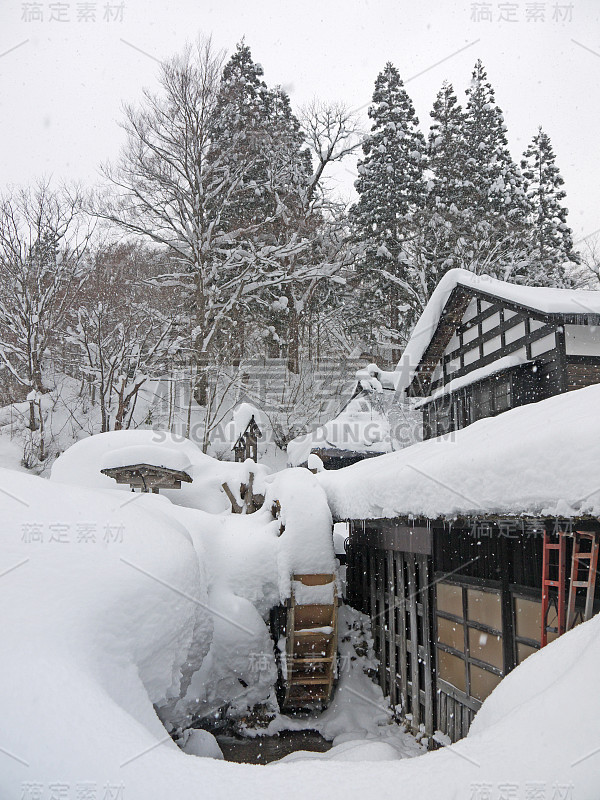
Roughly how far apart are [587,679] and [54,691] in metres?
2.62

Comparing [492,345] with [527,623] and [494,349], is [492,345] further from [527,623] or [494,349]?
[527,623]

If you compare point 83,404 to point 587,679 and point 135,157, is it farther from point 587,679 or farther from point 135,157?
point 587,679

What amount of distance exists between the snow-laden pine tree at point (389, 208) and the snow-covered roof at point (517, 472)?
19615mm

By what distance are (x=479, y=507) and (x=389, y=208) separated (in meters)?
23.5

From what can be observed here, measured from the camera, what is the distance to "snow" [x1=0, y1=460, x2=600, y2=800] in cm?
247

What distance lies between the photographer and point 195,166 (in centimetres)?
2139

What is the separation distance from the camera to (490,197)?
25.1 metres

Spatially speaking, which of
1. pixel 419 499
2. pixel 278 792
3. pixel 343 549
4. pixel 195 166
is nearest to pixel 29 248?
pixel 195 166

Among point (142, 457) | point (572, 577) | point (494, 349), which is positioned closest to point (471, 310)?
point (494, 349)

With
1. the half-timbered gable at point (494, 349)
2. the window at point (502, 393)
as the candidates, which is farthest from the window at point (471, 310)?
the window at point (502, 393)

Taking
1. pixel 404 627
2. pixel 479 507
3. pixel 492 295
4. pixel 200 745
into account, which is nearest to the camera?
pixel 479 507

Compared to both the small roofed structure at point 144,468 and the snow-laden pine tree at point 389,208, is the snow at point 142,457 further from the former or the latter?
the snow-laden pine tree at point 389,208

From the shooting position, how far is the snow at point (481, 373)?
1026cm

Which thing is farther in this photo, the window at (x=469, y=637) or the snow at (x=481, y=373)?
the snow at (x=481, y=373)
